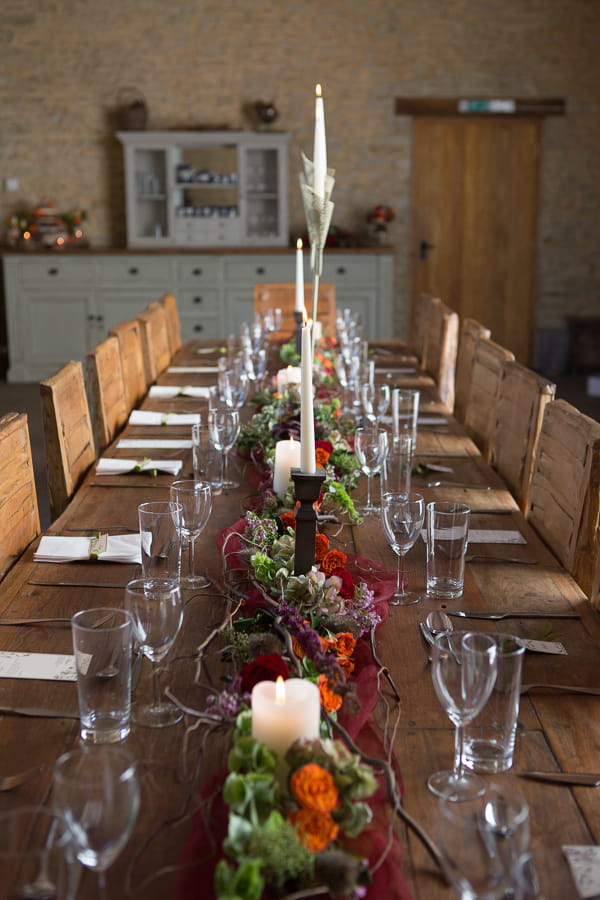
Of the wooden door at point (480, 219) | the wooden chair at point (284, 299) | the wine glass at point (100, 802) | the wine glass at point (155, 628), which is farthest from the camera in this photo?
the wooden door at point (480, 219)

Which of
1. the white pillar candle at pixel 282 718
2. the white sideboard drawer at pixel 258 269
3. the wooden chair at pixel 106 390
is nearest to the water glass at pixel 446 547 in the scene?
the white pillar candle at pixel 282 718

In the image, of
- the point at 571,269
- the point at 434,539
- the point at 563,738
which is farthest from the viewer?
the point at 571,269

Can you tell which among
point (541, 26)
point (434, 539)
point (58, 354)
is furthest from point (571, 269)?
point (434, 539)

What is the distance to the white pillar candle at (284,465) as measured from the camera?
6.81 feet

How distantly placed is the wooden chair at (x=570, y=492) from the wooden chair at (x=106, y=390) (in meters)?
1.54

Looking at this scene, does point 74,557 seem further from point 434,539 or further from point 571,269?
point 571,269

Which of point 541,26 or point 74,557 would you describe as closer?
point 74,557

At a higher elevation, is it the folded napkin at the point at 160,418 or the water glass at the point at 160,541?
the water glass at the point at 160,541

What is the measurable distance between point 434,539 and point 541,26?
24.6 feet

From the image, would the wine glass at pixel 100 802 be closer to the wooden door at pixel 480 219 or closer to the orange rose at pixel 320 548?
the orange rose at pixel 320 548

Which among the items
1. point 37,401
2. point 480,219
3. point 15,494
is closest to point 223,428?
point 15,494

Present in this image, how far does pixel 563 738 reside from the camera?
136 cm

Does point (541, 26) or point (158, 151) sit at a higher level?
point (541, 26)

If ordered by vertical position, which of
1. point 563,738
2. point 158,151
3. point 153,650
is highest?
point 158,151
